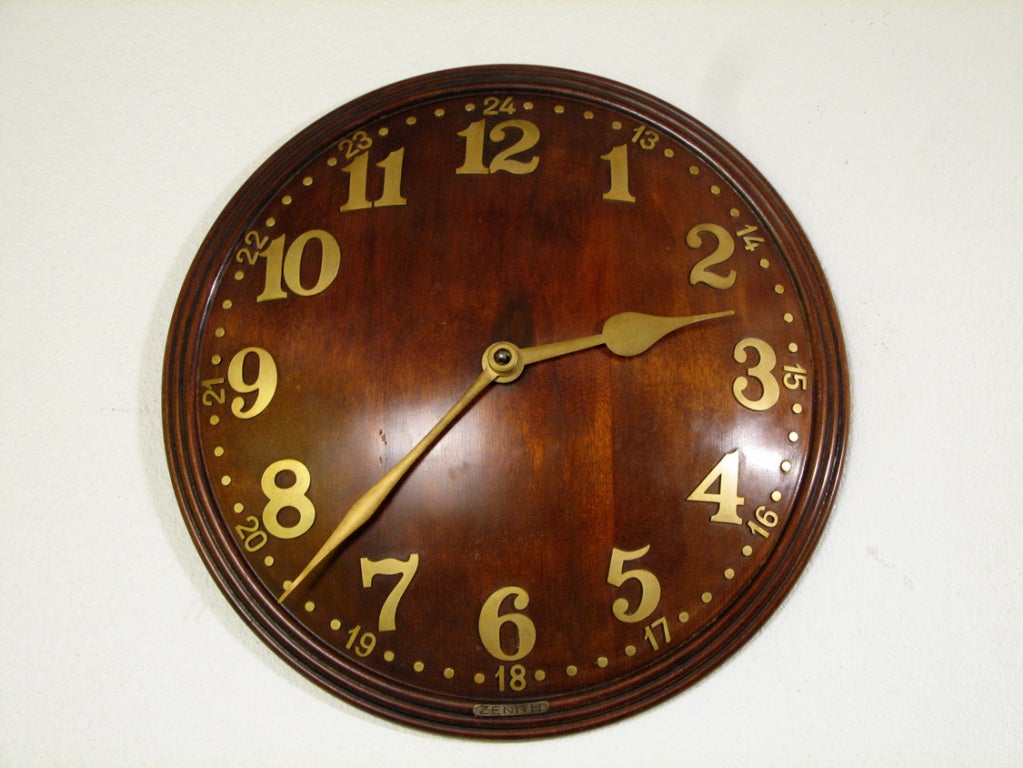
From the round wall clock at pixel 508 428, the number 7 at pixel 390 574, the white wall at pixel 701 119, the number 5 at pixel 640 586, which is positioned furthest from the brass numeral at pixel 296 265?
the number 5 at pixel 640 586

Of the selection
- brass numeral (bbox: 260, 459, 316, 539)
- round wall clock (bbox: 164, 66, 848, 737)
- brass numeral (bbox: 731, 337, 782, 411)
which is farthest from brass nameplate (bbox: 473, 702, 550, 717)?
brass numeral (bbox: 731, 337, 782, 411)

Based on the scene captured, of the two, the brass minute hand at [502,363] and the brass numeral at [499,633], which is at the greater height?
the brass minute hand at [502,363]

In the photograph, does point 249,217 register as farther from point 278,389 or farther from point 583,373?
point 583,373

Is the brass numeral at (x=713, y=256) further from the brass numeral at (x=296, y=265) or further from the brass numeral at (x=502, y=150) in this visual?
the brass numeral at (x=296, y=265)

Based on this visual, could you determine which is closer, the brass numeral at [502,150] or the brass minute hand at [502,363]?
the brass minute hand at [502,363]

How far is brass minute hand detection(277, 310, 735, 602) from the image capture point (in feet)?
2.68

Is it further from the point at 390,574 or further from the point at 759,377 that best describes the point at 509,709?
the point at 759,377

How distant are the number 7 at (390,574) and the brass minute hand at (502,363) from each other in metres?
0.04

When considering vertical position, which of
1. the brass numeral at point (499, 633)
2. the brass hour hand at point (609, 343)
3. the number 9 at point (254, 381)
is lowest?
the brass numeral at point (499, 633)

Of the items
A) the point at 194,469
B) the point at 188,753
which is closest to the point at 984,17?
the point at 194,469

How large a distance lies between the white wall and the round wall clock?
64 millimetres

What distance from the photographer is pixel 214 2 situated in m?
1.04

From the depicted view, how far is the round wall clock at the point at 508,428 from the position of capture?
834 millimetres

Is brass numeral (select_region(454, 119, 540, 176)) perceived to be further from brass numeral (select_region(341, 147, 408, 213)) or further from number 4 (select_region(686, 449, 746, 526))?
number 4 (select_region(686, 449, 746, 526))
